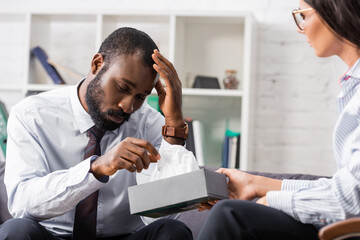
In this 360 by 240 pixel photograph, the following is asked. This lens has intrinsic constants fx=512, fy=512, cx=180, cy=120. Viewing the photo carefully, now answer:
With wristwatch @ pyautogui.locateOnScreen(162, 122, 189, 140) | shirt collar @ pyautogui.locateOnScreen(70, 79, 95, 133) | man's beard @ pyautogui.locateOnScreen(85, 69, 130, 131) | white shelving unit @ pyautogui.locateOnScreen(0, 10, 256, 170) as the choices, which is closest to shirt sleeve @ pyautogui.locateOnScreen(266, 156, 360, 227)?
wristwatch @ pyautogui.locateOnScreen(162, 122, 189, 140)

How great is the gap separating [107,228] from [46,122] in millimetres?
410

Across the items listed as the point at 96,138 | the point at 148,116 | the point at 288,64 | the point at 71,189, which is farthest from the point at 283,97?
the point at 71,189

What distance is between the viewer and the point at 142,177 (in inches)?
69.0

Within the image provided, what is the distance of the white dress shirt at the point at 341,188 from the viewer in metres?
1.06

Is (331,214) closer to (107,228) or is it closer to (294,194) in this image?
(294,194)

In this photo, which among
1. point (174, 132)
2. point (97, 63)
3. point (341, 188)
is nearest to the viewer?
point (341, 188)

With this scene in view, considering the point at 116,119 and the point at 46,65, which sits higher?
the point at 46,65

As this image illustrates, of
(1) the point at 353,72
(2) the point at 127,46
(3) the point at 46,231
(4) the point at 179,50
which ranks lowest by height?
(3) the point at 46,231

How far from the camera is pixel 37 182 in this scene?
1524 mm

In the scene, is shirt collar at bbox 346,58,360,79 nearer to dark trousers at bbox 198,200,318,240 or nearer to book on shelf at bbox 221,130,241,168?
dark trousers at bbox 198,200,318,240

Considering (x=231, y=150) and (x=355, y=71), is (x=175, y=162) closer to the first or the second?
(x=355, y=71)

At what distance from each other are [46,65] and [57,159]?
1.40 metres

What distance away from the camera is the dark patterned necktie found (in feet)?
5.31

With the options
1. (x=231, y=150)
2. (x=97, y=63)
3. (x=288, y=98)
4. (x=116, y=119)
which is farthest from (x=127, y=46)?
(x=288, y=98)
